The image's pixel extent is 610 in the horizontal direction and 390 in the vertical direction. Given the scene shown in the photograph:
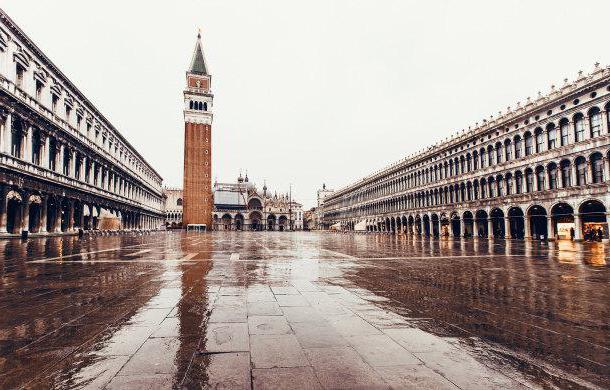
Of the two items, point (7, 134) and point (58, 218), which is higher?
point (7, 134)

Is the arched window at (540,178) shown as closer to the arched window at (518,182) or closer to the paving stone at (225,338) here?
the arched window at (518,182)

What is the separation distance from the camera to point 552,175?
1281 inches

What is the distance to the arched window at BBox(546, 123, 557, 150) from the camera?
106 ft

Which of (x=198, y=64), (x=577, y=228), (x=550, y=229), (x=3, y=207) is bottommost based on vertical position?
(x=550, y=229)

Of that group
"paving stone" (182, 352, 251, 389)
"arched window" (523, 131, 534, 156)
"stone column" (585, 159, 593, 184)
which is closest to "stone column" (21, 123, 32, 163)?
"paving stone" (182, 352, 251, 389)

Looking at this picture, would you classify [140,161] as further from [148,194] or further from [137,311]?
[137,311]

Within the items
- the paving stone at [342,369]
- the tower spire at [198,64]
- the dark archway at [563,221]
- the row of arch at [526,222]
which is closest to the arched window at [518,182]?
the row of arch at [526,222]

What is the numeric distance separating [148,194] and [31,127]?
5284 cm

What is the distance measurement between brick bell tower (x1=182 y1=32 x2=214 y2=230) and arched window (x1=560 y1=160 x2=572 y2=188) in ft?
242

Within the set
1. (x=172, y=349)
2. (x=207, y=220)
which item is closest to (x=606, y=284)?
(x=172, y=349)

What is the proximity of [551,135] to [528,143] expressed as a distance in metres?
2.70

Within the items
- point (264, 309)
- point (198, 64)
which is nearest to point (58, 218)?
point (264, 309)

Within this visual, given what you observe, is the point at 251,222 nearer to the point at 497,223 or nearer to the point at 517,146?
the point at 497,223

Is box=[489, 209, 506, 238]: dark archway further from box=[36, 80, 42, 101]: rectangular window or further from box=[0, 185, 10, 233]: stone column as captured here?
box=[36, 80, 42, 101]: rectangular window
